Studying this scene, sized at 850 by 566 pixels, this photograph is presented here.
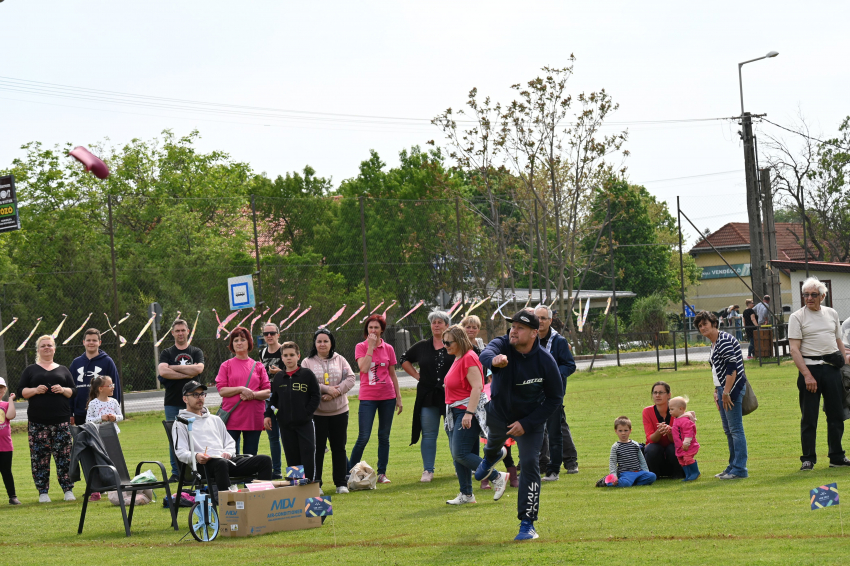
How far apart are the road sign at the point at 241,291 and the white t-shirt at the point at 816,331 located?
62.6 feet

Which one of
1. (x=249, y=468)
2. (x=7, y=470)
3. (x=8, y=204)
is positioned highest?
(x=8, y=204)

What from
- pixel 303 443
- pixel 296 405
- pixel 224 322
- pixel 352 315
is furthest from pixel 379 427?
pixel 352 315

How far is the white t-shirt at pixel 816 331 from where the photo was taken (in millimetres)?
10148

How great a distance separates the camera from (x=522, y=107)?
36719 mm

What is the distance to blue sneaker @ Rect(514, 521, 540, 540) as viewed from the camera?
7.11 m

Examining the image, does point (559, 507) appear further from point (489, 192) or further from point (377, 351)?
point (489, 192)

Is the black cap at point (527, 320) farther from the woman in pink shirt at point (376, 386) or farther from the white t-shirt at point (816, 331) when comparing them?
the white t-shirt at point (816, 331)

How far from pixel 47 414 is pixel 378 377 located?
11.8ft

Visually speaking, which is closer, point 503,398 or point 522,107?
point 503,398

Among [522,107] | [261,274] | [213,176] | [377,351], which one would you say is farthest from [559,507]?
[213,176]

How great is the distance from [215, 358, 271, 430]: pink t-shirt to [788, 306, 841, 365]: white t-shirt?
5.30m

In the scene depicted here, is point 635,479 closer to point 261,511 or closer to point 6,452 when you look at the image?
point 261,511

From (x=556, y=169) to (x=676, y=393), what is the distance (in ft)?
62.5

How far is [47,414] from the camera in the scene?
37.0ft
